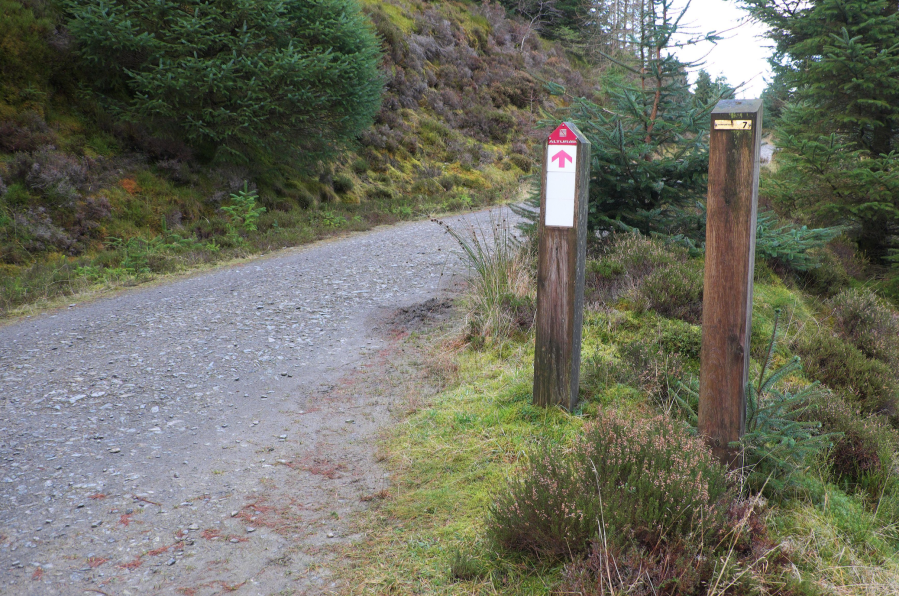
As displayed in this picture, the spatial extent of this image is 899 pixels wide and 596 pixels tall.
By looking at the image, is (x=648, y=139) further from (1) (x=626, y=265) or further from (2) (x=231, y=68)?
(2) (x=231, y=68)

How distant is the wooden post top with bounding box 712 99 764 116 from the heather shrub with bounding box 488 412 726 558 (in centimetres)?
166

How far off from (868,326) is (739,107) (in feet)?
17.3

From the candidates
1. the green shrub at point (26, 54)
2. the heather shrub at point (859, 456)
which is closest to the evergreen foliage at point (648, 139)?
the heather shrub at point (859, 456)

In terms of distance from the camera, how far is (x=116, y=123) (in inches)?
485

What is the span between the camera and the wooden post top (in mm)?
3080

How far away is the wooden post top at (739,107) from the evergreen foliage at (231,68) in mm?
10332

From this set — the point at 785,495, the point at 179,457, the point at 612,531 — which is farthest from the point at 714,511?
the point at 179,457

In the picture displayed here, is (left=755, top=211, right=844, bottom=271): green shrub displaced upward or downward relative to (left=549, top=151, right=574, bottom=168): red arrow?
downward

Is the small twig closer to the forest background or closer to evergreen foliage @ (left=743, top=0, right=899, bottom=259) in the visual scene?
the forest background

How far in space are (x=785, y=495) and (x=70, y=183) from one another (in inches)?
465

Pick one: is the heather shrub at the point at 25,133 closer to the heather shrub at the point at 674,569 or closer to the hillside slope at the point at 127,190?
the hillside slope at the point at 127,190

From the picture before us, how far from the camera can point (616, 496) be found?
2.71m

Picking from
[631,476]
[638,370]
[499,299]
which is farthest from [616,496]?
[499,299]

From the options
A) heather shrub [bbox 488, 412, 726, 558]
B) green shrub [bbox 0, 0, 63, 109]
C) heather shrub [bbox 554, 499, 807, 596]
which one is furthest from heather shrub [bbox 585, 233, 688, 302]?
green shrub [bbox 0, 0, 63, 109]
